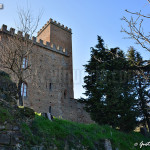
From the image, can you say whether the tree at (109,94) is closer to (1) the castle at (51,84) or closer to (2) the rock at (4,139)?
(1) the castle at (51,84)

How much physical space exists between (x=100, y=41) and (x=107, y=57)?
1.87m

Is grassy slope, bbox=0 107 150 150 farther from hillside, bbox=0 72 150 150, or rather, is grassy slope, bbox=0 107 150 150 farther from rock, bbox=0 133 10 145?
rock, bbox=0 133 10 145

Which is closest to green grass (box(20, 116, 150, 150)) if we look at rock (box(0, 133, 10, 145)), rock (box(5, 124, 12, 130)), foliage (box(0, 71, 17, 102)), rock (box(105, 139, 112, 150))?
rock (box(105, 139, 112, 150))

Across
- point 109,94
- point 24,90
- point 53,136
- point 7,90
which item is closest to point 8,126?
point 7,90

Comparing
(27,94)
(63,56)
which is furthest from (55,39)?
(27,94)

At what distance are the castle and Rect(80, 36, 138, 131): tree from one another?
18.3 ft

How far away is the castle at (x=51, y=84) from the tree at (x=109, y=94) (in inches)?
220

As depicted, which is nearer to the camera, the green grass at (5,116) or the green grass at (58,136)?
the green grass at (5,116)

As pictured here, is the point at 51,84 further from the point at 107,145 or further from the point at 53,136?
the point at 53,136

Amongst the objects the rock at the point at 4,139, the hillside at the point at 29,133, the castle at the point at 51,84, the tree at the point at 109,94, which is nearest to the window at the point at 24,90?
the castle at the point at 51,84

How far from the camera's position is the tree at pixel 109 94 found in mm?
11992

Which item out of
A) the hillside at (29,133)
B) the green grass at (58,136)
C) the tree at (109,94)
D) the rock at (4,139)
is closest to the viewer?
the rock at (4,139)

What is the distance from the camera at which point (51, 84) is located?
19.4 meters

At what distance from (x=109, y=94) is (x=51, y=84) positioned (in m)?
8.73
